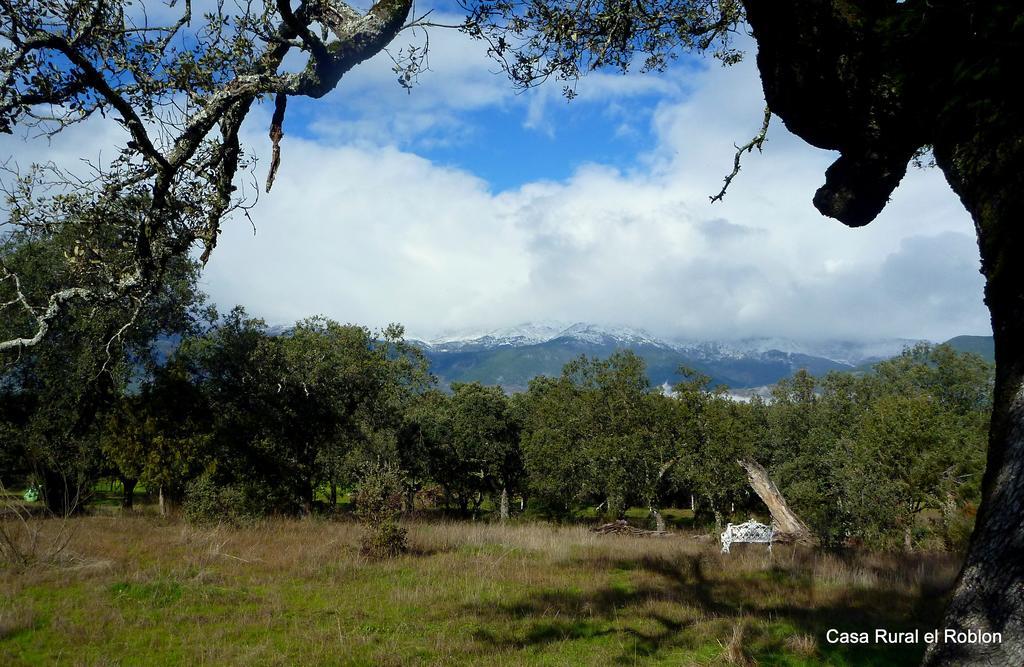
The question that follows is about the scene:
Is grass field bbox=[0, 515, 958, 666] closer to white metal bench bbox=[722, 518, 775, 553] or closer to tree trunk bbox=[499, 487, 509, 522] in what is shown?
white metal bench bbox=[722, 518, 775, 553]

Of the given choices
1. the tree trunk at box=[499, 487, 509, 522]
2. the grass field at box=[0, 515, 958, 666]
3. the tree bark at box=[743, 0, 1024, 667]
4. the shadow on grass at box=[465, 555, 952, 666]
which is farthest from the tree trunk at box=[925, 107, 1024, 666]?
the tree trunk at box=[499, 487, 509, 522]

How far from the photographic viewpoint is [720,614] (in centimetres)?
806

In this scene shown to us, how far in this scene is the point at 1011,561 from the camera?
2.73m

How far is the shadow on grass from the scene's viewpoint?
22.0ft

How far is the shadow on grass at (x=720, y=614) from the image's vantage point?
6.72 m

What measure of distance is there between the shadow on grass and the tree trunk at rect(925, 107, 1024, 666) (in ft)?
13.6

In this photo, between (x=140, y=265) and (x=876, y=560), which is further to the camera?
(x=876, y=560)

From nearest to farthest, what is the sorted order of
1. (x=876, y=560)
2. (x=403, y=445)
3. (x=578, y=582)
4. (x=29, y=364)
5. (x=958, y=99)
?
(x=958, y=99)
(x=578, y=582)
(x=876, y=560)
(x=29, y=364)
(x=403, y=445)

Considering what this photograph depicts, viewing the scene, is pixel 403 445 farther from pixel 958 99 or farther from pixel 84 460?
pixel 958 99

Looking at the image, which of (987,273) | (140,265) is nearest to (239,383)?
(140,265)

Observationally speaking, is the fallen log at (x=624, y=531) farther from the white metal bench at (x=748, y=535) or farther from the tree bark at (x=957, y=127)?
the tree bark at (x=957, y=127)

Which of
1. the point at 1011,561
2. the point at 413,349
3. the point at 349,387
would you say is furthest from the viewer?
the point at 413,349

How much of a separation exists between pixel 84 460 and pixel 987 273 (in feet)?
74.1

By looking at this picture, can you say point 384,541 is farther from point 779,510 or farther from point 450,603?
point 779,510
